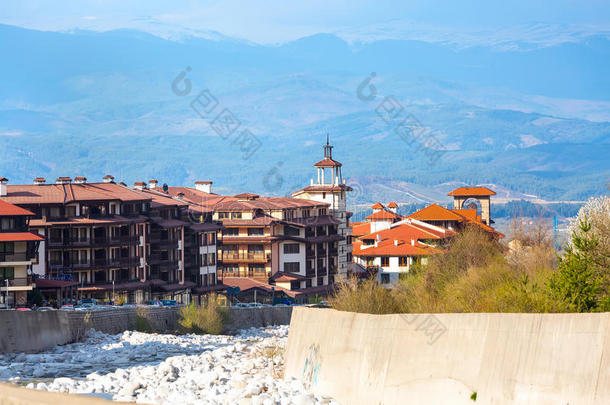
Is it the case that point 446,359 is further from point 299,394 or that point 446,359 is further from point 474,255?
point 474,255

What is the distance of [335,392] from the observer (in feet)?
106

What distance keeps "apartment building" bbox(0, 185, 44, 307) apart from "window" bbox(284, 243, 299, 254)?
51005 mm

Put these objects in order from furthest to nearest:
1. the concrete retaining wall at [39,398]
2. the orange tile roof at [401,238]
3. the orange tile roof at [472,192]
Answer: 1. the orange tile roof at [472,192]
2. the orange tile roof at [401,238]
3. the concrete retaining wall at [39,398]

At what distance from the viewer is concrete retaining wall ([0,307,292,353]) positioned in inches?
1989

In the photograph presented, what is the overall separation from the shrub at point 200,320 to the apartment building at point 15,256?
36.1 ft

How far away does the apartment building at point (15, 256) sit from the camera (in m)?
76.9

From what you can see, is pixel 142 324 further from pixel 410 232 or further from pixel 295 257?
pixel 410 232

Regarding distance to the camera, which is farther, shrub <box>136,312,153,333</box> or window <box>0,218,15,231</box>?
window <box>0,218,15,231</box>

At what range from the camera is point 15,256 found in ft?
256

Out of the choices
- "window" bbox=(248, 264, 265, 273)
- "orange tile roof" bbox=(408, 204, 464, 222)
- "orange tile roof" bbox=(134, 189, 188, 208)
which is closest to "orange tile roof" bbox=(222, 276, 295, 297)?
"window" bbox=(248, 264, 265, 273)

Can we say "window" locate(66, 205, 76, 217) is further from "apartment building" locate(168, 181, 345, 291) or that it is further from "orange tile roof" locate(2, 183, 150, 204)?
"apartment building" locate(168, 181, 345, 291)

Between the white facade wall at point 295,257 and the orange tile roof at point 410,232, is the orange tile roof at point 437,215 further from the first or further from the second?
the white facade wall at point 295,257

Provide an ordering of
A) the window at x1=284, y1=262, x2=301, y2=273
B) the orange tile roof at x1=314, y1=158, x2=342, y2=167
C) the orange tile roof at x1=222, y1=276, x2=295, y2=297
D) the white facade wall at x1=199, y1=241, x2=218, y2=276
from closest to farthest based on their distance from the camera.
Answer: the white facade wall at x1=199, y1=241, x2=218, y2=276, the orange tile roof at x1=222, y1=276, x2=295, y2=297, the window at x1=284, y1=262, x2=301, y2=273, the orange tile roof at x1=314, y1=158, x2=342, y2=167

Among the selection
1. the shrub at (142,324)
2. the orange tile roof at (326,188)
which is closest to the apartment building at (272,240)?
the orange tile roof at (326,188)
